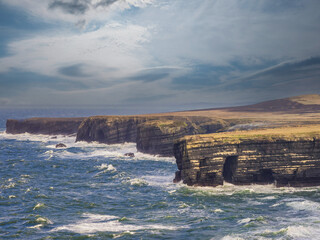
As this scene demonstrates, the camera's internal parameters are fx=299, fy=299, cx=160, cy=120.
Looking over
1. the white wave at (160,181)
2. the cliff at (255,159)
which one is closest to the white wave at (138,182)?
Result: the white wave at (160,181)

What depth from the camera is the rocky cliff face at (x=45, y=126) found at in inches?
5551

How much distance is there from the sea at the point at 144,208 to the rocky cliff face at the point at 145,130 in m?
23.1

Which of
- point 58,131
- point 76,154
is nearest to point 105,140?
point 76,154

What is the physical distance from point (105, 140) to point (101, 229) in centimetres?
8102

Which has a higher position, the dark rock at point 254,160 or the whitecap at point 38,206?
the dark rock at point 254,160

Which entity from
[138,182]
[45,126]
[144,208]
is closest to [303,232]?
[144,208]

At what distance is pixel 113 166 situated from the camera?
6406 centimetres

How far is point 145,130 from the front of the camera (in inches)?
3223

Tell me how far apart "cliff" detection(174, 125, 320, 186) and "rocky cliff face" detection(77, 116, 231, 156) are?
32.4m

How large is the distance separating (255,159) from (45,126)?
401 feet

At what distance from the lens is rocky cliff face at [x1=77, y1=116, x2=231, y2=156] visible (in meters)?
79.2

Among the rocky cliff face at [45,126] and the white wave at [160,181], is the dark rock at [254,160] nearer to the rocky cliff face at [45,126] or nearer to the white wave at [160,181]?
the white wave at [160,181]

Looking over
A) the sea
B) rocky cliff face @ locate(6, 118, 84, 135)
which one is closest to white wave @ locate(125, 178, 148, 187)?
the sea

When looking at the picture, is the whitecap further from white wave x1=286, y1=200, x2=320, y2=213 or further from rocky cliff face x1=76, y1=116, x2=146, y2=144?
rocky cliff face x1=76, y1=116, x2=146, y2=144
